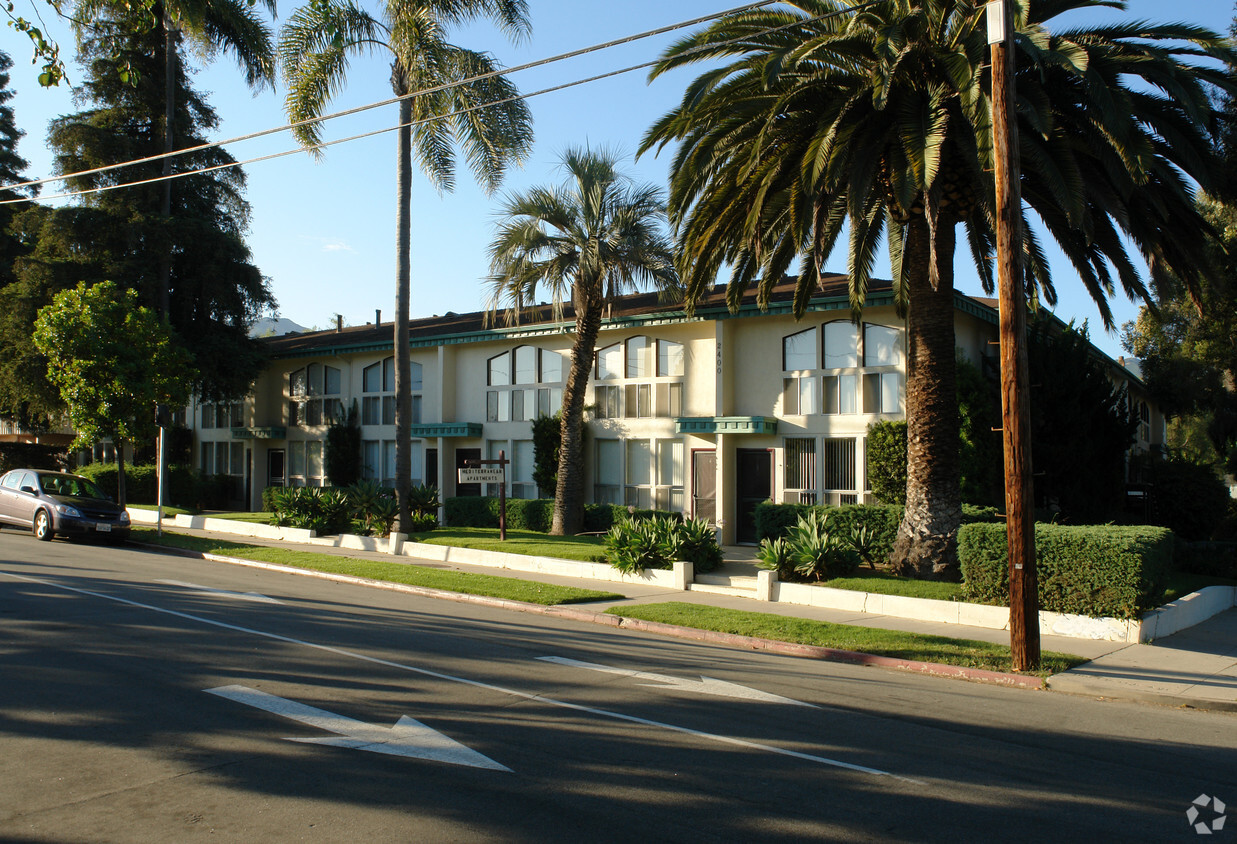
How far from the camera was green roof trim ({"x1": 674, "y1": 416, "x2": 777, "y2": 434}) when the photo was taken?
822 inches

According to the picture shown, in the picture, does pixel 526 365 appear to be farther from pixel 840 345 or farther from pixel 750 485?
pixel 840 345

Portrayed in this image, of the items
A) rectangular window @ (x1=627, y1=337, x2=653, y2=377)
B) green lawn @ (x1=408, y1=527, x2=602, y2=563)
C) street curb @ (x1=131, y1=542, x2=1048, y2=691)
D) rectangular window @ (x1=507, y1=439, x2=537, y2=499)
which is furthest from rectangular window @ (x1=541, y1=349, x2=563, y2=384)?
street curb @ (x1=131, y1=542, x2=1048, y2=691)

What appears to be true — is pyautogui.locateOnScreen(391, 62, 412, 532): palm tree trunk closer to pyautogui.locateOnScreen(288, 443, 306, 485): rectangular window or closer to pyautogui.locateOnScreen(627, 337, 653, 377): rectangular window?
pyautogui.locateOnScreen(627, 337, 653, 377): rectangular window

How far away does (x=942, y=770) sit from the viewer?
6484mm

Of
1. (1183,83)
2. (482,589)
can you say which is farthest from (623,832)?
(1183,83)

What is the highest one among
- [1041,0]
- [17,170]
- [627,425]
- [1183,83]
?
[17,170]

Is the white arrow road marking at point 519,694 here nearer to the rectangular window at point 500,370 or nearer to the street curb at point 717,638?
the street curb at point 717,638

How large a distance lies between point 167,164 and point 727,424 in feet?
71.1

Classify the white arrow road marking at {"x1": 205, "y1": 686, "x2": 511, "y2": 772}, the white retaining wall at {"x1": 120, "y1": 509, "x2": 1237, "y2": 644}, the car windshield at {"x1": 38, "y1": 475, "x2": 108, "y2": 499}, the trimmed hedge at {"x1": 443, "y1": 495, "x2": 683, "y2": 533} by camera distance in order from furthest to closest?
the trimmed hedge at {"x1": 443, "y1": 495, "x2": 683, "y2": 533} < the car windshield at {"x1": 38, "y1": 475, "x2": 108, "y2": 499} < the white retaining wall at {"x1": 120, "y1": 509, "x2": 1237, "y2": 644} < the white arrow road marking at {"x1": 205, "y1": 686, "x2": 511, "y2": 772}

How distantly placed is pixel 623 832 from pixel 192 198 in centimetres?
3307

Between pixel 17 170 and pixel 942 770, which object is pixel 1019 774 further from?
pixel 17 170

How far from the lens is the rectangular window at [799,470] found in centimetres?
2097

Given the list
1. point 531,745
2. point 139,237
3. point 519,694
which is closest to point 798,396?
point 519,694

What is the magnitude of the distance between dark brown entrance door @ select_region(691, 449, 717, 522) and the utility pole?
12007 millimetres
